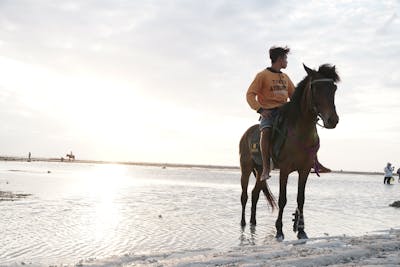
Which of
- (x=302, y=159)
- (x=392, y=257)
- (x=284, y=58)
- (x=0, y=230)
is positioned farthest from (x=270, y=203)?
(x=0, y=230)

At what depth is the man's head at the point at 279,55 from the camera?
8.51 m

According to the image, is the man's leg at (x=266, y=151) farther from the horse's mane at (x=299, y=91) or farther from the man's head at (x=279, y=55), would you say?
the man's head at (x=279, y=55)

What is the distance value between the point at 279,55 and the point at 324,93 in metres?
1.69

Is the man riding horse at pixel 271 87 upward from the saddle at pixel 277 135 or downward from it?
upward

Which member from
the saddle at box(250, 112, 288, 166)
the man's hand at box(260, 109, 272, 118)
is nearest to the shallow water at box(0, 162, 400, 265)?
the saddle at box(250, 112, 288, 166)

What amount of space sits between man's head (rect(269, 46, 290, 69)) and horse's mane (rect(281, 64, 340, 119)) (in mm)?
815

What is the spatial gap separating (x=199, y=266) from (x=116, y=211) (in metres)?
7.55

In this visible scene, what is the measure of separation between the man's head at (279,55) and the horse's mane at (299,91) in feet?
2.67

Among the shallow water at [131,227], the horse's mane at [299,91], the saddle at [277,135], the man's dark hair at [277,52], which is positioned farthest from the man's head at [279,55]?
the shallow water at [131,227]

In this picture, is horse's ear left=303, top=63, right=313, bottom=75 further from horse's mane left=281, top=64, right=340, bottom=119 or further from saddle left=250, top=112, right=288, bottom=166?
saddle left=250, top=112, right=288, bottom=166

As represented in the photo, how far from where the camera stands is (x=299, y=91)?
25.8 feet

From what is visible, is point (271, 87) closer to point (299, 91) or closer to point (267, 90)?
point (267, 90)

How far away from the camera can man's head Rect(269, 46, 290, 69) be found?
8508 mm

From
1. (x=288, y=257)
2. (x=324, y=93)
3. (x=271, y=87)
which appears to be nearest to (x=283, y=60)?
(x=271, y=87)
